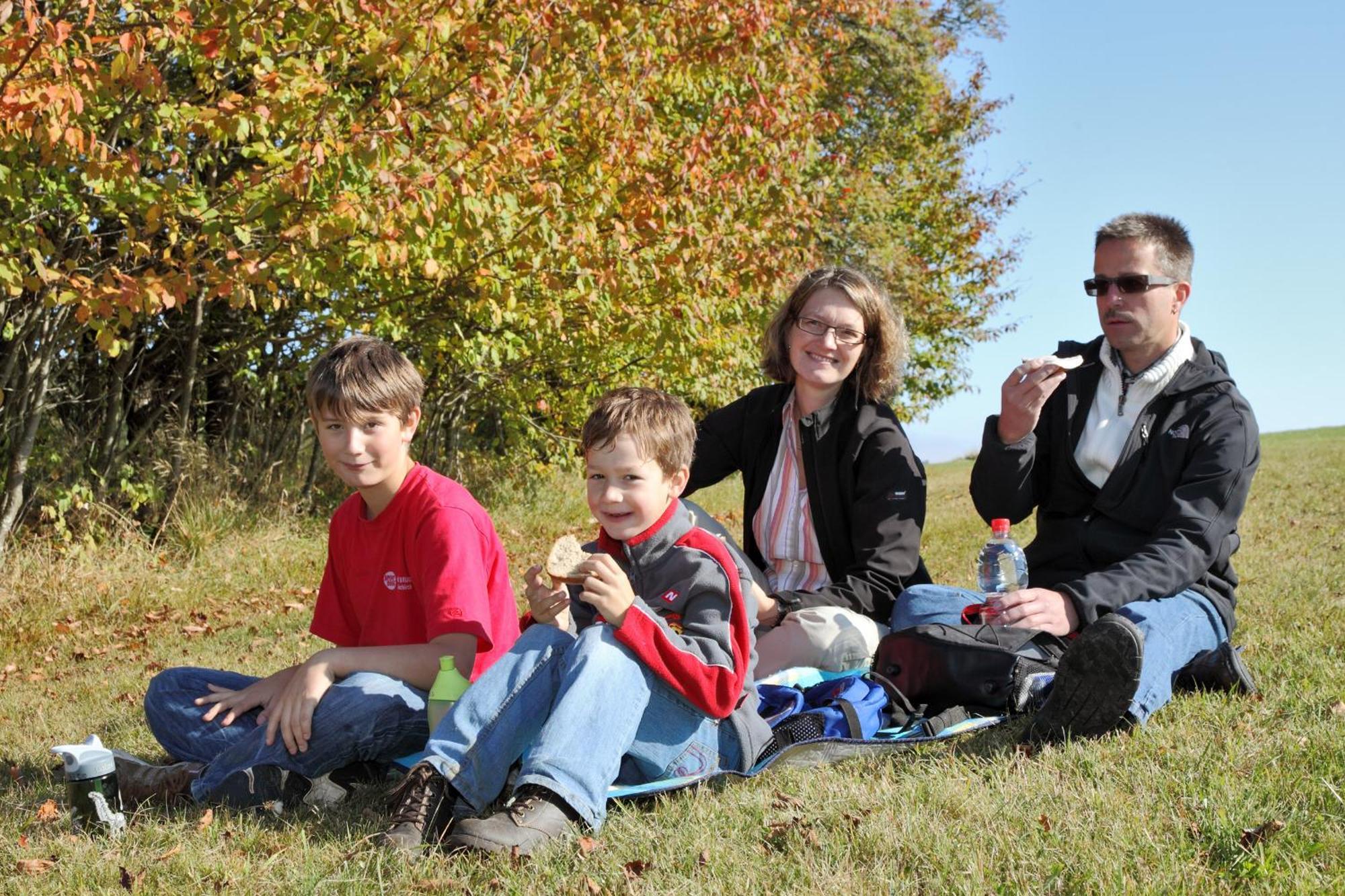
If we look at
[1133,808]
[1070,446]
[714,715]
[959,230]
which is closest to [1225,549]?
[1070,446]

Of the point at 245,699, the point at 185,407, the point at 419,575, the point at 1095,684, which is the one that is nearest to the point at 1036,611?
the point at 1095,684

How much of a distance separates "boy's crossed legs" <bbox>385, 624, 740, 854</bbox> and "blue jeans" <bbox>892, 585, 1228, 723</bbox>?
1321 mm

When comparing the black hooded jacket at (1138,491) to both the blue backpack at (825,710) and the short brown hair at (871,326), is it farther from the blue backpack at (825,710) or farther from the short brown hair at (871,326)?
the blue backpack at (825,710)

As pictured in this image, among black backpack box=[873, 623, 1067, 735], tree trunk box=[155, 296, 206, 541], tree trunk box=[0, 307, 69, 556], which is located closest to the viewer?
black backpack box=[873, 623, 1067, 735]

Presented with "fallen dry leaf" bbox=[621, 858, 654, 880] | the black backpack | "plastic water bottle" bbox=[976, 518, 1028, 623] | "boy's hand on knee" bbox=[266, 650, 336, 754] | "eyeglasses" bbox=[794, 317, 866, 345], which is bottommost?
"fallen dry leaf" bbox=[621, 858, 654, 880]

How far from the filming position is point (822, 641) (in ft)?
14.4

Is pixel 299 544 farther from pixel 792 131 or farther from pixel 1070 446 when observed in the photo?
pixel 1070 446

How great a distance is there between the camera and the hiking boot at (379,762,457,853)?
3074 mm

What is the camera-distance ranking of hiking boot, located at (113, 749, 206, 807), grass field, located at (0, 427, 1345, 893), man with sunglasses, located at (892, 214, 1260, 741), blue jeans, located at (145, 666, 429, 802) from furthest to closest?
man with sunglasses, located at (892, 214, 1260, 741), hiking boot, located at (113, 749, 206, 807), blue jeans, located at (145, 666, 429, 802), grass field, located at (0, 427, 1345, 893)

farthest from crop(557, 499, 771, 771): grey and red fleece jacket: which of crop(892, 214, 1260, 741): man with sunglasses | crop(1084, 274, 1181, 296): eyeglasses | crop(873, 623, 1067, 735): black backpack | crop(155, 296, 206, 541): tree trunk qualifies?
crop(155, 296, 206, 541): tree trunk

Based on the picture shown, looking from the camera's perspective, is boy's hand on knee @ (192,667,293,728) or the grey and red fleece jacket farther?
boy's hand on knee @ (192,667,293,728)

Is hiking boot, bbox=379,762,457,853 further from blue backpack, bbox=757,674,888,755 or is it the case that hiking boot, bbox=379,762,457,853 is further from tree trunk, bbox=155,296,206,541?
tree trunk, bbox=155,296,206,541

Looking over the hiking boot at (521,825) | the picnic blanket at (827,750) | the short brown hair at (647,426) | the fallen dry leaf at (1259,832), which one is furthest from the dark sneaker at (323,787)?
the fallen dry leaf at (1259,832)

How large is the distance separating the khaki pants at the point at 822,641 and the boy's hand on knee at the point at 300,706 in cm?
165
